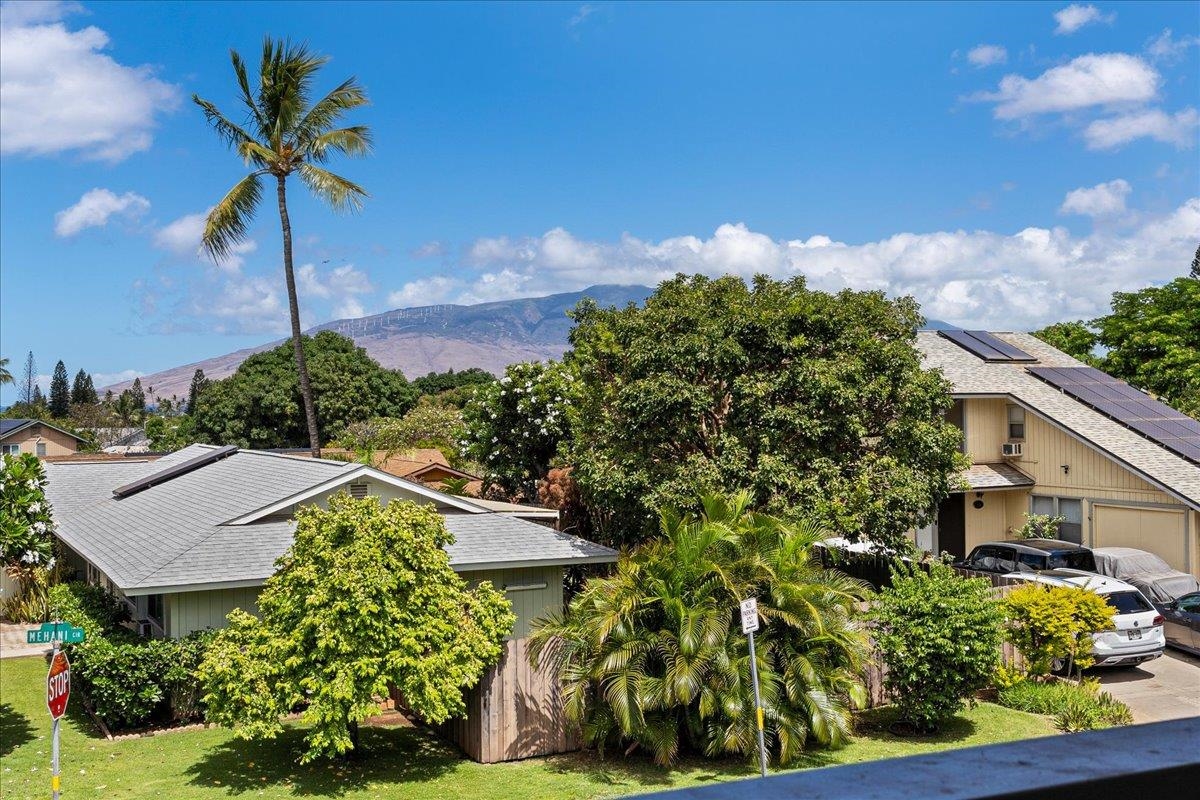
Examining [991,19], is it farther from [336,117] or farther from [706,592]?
[336,117]

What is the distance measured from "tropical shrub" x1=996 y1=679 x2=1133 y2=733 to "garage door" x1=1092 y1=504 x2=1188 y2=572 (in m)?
8.70

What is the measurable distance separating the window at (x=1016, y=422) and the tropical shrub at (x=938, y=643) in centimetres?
1492

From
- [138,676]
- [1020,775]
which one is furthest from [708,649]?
[1020,775]

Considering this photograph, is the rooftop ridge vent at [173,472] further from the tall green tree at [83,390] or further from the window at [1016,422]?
the tall green tree at [83,390]

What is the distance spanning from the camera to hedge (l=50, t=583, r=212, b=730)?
1503 centimetres

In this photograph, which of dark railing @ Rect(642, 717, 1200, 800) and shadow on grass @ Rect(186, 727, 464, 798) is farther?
shadow on grass @ Rect(186, 727, 464, 798)

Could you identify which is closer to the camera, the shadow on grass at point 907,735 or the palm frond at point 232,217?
the shadow on grass at point 907,735

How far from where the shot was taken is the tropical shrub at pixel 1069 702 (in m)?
14.0

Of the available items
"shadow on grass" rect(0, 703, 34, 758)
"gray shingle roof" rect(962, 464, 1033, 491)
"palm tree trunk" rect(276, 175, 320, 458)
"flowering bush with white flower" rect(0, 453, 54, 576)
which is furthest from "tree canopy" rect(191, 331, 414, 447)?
"flowering bush with white flower" rect(0, 453, 54, 576)

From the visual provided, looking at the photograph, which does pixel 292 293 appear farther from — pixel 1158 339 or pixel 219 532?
pixel 1158 339

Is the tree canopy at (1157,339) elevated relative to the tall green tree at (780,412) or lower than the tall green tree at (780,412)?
elevated

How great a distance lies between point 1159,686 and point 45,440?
65.1 m

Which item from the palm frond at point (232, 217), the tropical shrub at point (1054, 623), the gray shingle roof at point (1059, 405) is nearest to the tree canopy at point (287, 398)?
the palm frond at point (232, 217)

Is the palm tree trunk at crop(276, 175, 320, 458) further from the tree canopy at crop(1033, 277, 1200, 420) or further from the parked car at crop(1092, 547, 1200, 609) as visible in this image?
the tree canopy at crop(1033, 277, 1200, 420)
